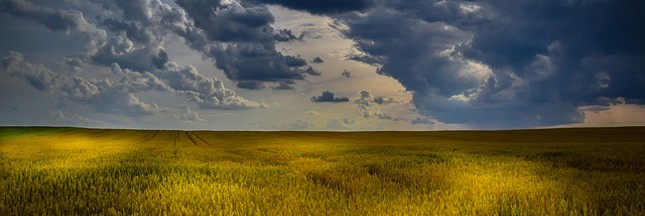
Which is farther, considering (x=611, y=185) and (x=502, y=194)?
(x=611, y=185)

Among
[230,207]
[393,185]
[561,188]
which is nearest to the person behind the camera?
[230,207]

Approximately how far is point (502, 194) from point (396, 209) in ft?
8.26

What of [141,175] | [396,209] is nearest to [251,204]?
[396,209]

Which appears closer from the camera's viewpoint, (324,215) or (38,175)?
(324,215)

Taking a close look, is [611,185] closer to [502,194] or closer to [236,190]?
[502,194]

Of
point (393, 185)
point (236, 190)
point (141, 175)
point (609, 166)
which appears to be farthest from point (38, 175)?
point (609, 166)

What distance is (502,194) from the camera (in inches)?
327

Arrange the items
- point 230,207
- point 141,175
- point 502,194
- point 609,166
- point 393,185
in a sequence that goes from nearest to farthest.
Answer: point 230,207 < point 502,194 < point 393,185 < point 141,175 < point 609,166

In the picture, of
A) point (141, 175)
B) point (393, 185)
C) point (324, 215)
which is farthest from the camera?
point (141, 175)

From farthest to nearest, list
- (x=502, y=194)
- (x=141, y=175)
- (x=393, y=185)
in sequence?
(x=141, y=175), (x=393, y=185), (x=502, y=194)

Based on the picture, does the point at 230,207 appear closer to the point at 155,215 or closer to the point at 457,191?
the point at 155,215

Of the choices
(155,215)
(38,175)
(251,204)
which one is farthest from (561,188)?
(38,175)

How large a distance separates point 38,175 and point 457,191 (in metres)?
9.79

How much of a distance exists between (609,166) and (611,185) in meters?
6.21
